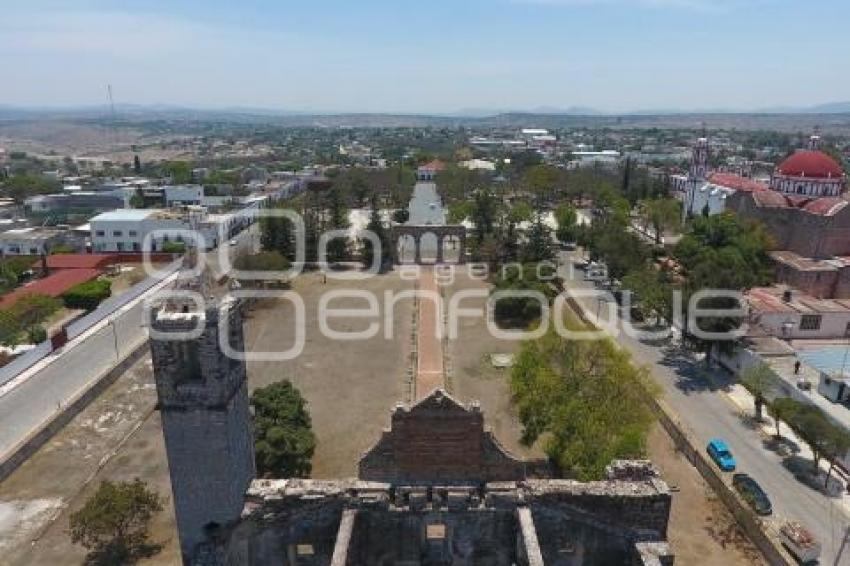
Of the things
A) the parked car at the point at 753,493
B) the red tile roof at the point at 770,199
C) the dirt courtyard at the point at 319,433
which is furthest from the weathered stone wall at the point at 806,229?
the parked car at the point at 753,493

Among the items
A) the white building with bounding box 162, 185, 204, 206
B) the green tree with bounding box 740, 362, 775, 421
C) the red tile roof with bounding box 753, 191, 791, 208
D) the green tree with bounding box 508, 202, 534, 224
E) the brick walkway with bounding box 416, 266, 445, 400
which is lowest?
the brick walkway with bounding box 416, 266, 445, 400

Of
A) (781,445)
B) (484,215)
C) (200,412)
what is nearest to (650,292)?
(781,445)

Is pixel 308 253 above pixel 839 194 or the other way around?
the other way around

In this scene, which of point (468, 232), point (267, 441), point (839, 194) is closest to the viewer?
point (267, 441)

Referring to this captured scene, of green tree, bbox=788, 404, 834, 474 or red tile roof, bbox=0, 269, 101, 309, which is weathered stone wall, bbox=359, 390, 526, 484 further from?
red tile roof, bbox=0, 269, 101, 309

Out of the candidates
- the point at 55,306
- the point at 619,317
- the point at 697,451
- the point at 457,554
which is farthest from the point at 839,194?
the point at 55,306

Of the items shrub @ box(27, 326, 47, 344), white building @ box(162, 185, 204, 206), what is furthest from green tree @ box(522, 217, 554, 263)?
white building @ box(162, 185, 204, 206)

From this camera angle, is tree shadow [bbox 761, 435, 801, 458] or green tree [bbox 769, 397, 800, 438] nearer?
green tree [bbox 769, 397, 800, 438]

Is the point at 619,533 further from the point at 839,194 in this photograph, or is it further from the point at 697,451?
the point at 839,194
